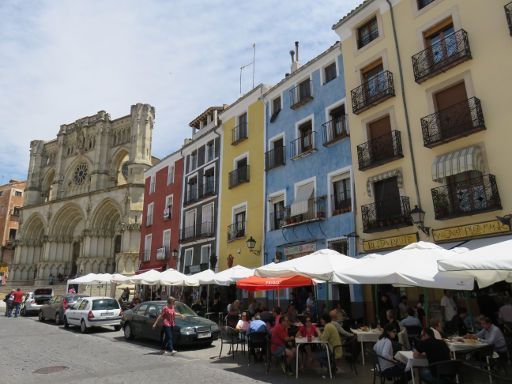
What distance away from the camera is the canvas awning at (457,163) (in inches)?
490

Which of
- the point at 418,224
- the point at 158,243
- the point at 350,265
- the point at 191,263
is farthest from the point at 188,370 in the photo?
the point at 158,243

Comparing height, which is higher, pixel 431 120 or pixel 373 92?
pixel 373 92

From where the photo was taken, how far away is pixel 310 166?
19.1 meters

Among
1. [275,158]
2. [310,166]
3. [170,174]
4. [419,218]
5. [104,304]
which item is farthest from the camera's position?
[170,174]

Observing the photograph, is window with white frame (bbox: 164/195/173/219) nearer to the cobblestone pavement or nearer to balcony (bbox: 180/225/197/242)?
balcony (bbox: 180/225/197/242)

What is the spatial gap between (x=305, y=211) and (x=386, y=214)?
4.15 meters

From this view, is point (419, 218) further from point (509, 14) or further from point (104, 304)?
point (104, 304)

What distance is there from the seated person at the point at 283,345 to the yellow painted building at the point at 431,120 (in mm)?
6272

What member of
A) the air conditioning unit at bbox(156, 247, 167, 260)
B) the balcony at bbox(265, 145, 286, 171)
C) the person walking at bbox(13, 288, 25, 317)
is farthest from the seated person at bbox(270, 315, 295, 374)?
the person walking at bbox(13, 288, 25, 317)

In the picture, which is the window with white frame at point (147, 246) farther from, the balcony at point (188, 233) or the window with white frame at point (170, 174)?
the balcony at point (188, 233)

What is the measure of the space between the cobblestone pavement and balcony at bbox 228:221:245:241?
931cm

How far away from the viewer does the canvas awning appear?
12.4m

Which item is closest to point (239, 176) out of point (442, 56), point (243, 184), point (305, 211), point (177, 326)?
point (243, 184)

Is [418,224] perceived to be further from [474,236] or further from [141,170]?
[141,170]
